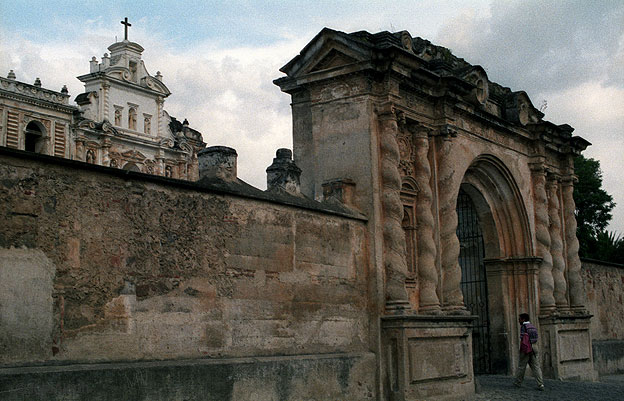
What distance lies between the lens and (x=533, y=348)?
45.2 ft

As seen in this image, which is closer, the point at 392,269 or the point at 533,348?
the point at 392,269

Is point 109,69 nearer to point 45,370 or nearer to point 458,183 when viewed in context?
point 458,183

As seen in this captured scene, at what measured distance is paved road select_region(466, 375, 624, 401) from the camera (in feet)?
41.0

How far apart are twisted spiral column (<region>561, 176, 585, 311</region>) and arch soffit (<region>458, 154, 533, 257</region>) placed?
219 centimetres

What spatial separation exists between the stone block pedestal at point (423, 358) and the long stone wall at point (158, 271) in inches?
20.7

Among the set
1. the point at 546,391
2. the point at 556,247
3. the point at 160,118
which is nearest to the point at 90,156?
the point at 160,118

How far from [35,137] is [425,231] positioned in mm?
29261

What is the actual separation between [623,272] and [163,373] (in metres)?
17.7

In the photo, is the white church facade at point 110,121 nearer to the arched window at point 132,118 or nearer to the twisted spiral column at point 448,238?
the arched window at point 132,118

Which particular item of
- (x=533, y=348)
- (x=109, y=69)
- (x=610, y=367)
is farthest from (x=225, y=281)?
(x=109, y=69)

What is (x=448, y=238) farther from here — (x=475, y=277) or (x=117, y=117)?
(x=117, y=117)

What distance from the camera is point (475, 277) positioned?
651 inches

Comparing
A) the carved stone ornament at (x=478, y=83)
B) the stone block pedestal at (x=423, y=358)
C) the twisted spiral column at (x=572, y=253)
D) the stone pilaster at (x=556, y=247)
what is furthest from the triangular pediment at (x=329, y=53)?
the twisted spiral column at (x=572, y=253)

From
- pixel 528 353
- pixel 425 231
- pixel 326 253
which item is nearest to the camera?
pixel 326 253
